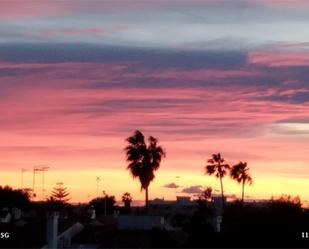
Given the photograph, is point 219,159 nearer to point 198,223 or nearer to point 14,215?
point 14,215

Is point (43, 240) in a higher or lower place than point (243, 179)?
lower

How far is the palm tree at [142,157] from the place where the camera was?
108 meters

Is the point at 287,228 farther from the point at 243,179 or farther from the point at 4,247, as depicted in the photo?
the point at 243,179

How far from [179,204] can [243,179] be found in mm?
32836

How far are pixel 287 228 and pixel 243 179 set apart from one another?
214 ft

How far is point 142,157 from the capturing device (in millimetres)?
109188

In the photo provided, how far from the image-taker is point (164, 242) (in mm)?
72875

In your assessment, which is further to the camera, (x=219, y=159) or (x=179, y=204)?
(x=179, y=204)

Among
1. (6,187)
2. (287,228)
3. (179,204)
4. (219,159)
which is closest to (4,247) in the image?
(287,228)

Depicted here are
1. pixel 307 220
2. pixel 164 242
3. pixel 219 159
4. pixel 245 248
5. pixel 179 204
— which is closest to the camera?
pixel 245 248

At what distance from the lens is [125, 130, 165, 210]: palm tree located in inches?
4264

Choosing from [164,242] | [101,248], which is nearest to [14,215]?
[101,248]

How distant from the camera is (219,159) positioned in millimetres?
133875

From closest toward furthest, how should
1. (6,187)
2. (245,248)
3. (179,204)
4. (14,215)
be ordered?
1. (245,248)
2. (14,215)
3. (179,204)
4. (6,187)
